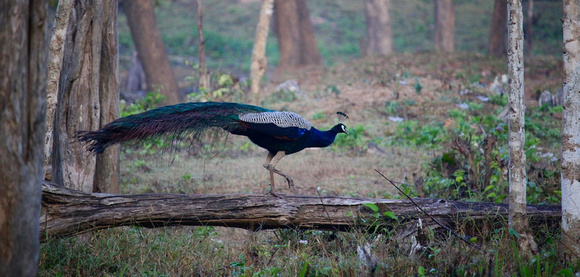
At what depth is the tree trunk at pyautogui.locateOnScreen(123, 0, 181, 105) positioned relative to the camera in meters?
13.6

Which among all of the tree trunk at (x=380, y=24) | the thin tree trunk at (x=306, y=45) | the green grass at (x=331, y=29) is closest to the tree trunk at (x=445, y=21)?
the green grass at (x=331, y=29)

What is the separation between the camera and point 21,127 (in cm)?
280

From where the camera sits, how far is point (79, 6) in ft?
16.6

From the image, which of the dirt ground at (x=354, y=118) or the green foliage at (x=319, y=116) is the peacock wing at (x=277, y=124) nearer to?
the dirt ground at (x=354, y=118)

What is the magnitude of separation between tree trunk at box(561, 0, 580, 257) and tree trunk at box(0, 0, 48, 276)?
387 cm

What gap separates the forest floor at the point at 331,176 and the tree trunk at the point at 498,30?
137 cm

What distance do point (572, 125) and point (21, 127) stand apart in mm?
4017

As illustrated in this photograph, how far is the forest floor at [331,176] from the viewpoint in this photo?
421 cm

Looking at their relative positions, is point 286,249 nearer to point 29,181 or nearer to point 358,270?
Answer: point 358,270

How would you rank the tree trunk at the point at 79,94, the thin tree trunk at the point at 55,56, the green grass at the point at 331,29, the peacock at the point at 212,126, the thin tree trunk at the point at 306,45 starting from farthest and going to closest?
the green grass at the point at 331,29
the thin tree trunk at the point at 306,45
the thin tree trunk at the point at 55,56
the tree trunk at the point at 79,94
the peacock at the point at 212,126

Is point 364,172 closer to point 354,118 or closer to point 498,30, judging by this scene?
point 354,118

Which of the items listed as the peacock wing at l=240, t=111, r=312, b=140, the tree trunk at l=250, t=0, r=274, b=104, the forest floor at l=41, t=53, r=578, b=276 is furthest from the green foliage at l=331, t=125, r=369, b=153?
the peacock wing at l=240, t=111, r=312, b=140

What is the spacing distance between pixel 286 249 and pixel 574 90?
8.97 feet

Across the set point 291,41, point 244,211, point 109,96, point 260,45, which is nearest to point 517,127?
point 244,211
